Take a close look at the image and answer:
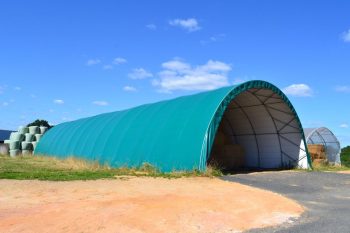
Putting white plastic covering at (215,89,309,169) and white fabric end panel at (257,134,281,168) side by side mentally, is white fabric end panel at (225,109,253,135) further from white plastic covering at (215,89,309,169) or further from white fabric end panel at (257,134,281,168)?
white fabric end panel at (257,134,281,168)

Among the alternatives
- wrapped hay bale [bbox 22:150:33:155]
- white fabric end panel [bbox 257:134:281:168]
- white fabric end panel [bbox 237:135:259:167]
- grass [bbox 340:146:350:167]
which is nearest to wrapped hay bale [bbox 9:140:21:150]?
wrapped hay bale [bbox 22:150:33:155]

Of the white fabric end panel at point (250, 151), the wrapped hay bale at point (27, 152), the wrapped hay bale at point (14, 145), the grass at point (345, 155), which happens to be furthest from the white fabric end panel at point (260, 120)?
the grass at point (345, 155)

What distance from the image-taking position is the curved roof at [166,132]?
19422 millimetres

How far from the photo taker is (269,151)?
26.6 m

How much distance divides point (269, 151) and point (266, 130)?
1371 millimetres

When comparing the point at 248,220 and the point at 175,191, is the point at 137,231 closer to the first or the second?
the point at 248,220

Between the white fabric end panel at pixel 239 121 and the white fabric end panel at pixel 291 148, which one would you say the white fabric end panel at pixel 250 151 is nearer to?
the white fabric end panel at pixel 239 121

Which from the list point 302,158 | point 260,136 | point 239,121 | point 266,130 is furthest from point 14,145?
point 302,158

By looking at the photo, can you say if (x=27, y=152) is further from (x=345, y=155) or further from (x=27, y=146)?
(x=345, y=155)

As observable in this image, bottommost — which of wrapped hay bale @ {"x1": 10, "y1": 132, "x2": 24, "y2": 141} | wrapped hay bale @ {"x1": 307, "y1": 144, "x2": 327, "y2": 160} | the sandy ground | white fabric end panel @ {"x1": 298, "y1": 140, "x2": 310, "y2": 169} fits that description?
the sandy ground

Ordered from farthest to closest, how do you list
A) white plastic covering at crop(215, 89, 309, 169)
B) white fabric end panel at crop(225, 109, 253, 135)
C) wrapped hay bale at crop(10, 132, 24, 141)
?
wrapped hay bale at crop(10, 132, 24, 141), white fabric end panel at crop(225, 109, 253, 135), white plastic covering at crop(215, 89, 309, 169)

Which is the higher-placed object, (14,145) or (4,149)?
(14,145)

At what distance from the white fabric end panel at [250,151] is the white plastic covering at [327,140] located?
41.7ft

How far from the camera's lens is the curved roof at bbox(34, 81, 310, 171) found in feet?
63.7
